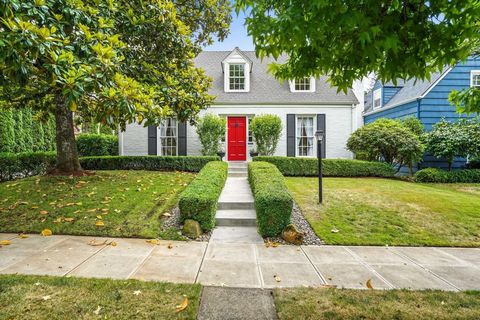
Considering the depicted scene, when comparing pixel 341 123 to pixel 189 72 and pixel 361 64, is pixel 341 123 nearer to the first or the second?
pixel 189 72

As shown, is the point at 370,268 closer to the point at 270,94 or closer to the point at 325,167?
the point at 325,167

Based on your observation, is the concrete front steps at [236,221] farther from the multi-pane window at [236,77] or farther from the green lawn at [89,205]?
the multi-pane window at [236,77]

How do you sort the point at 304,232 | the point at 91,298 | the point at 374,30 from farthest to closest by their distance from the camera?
the point at 304,232
the point at 91,298
the point at 374,30

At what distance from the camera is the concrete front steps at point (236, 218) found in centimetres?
483

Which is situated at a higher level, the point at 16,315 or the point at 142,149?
the point at 142,149

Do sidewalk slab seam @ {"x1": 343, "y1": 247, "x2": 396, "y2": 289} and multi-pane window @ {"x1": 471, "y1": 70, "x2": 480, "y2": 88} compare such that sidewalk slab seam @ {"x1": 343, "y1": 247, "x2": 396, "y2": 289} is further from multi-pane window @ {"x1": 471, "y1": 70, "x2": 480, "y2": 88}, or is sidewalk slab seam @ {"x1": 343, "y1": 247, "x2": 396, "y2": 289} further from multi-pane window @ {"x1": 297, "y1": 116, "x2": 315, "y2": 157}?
multi-pane window @ {"x1": 471, "y1": 70, "x2": 480, "y2": 88}

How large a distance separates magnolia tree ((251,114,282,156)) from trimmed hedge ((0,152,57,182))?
8501 mm

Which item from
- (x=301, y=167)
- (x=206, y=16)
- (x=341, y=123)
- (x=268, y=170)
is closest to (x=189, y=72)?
(x=206, y=16)

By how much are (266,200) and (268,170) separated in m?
2.91

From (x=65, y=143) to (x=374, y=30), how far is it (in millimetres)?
8628

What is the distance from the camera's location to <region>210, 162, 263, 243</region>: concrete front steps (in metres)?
4.83

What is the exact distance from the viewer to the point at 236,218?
548 centimetres

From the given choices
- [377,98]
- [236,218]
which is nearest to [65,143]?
[236,218]

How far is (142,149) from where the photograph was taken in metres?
13.4
